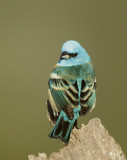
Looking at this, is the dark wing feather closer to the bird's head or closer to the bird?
the bird

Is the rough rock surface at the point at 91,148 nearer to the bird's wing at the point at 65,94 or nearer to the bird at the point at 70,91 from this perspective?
the bird at the point at 70,91

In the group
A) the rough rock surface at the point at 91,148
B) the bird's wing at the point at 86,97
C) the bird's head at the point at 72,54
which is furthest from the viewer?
the bird's head at the point at 72,54

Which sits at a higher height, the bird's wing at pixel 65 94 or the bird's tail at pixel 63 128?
the bird's wing at pixel 65 94

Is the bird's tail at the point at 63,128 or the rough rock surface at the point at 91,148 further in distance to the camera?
the bird's tail at the point at 63,128

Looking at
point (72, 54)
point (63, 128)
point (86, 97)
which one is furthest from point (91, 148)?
point (72, 54)

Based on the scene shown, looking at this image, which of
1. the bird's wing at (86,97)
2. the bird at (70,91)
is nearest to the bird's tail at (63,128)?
the bird at (70,91)

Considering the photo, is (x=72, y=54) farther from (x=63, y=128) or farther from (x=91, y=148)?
(x=91, y=148)

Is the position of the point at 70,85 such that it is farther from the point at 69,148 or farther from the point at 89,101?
the point at 69,148

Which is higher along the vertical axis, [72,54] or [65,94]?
[72,54]
